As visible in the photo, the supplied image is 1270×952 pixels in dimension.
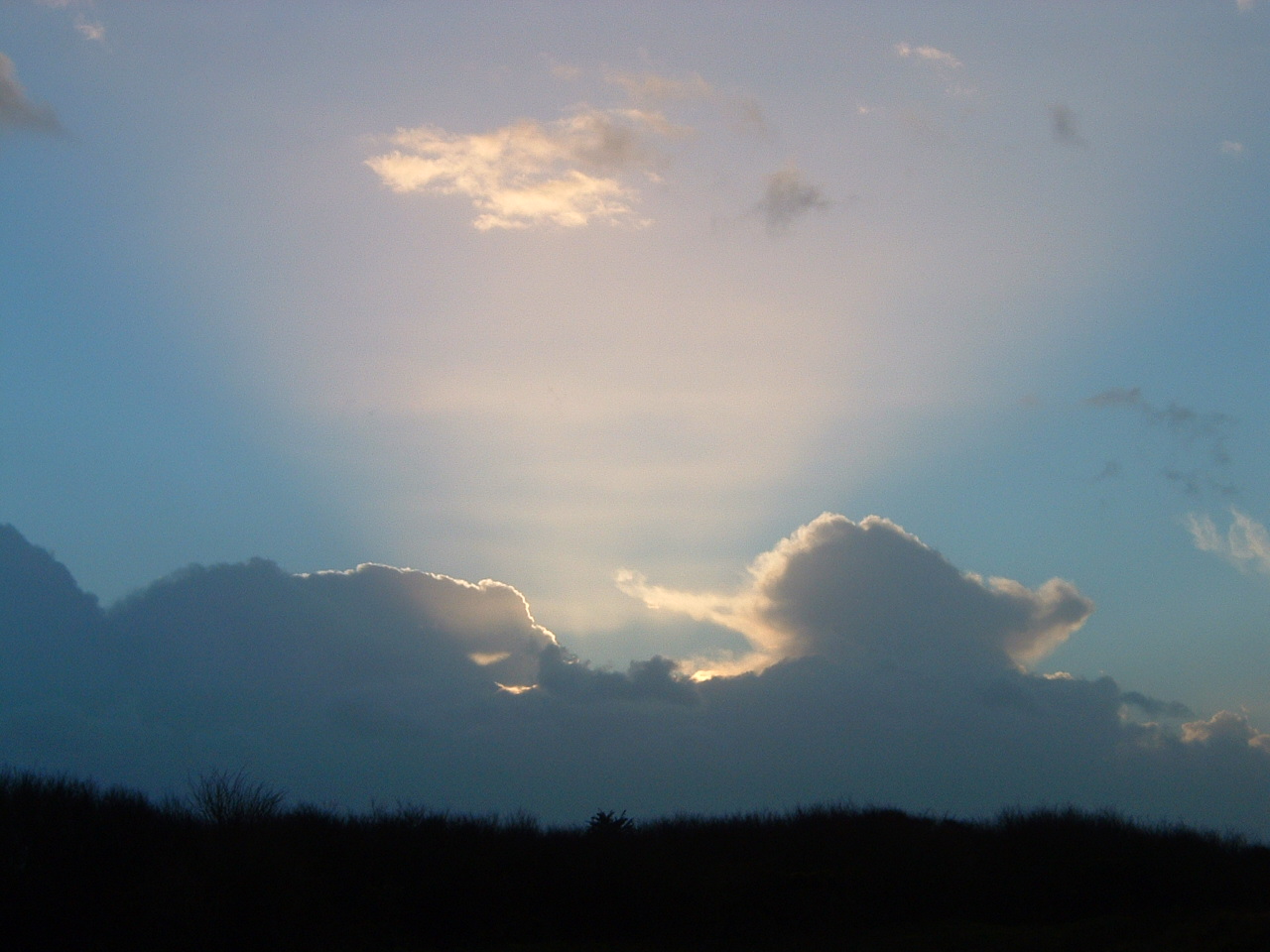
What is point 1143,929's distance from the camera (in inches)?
799

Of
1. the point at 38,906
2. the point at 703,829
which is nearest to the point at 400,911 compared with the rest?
the point at 38,906

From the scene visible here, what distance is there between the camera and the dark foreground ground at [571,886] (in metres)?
20.5

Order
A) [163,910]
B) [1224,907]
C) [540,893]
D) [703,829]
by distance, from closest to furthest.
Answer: [163,910] < [1224,907] < [540,893] < [703,829]

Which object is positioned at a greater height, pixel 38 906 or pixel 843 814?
pixel 843 814

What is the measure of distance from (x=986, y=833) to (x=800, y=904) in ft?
29.3

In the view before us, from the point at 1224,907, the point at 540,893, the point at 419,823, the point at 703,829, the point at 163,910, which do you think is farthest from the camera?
the point at 703,829

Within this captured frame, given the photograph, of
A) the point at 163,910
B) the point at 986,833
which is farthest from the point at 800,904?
the point at 163,910

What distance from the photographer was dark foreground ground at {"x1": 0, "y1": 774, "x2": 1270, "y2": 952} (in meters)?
20.5

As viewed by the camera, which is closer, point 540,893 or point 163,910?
point 163,910

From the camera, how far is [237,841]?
23.1m

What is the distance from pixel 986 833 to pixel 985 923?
7.14 metres

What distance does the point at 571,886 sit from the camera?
2439cm

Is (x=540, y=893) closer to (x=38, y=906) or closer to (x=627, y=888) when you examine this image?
(x=627, y=888)

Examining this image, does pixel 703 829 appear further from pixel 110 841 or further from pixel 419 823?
pixel 110 841
